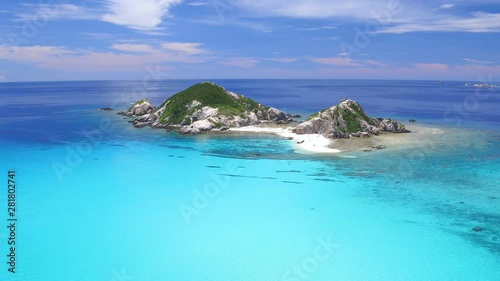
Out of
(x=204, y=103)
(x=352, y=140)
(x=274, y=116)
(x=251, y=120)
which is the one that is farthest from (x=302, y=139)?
(x=204, y=103)

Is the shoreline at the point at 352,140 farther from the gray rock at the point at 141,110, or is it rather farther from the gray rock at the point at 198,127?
the gray rock at the point at 141,110

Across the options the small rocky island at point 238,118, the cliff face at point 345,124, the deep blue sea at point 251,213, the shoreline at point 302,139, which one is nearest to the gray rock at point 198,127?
the small rocky island at point 238,118

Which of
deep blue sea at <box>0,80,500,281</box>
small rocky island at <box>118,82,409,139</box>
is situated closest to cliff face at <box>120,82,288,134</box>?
small rocky island at <box>118,82,409,139</box>

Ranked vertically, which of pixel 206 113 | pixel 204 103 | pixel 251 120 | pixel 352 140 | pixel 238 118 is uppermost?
pixel 204 103

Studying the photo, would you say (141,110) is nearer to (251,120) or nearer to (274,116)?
(251,120)

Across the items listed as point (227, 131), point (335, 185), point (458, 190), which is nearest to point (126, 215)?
point (335, 185)

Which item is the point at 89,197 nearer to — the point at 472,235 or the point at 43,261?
the point at 43,261

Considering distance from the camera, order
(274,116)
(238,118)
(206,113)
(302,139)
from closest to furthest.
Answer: (302,139) < (238,118) < (206,113) < (274,116)
